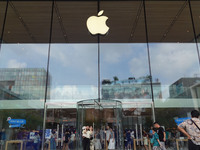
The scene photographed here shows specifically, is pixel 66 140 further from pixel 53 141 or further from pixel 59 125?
pixel 59 125

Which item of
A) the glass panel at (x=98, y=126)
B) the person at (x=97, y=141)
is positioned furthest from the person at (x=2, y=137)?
the person at (x=97, y=141)

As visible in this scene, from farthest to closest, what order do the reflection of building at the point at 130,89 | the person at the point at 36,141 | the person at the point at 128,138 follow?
the reflection of building at the point at 130,89
the person at the point at 128,138
the person at the point at 36,141

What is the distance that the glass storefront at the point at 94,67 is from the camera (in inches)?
292

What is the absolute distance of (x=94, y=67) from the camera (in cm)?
875

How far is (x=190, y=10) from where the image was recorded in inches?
340

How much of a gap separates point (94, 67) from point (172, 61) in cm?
386

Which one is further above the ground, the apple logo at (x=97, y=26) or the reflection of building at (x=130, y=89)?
the apple logo at (x=97, y=26)

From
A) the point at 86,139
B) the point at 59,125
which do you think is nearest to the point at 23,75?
the point at 59,125

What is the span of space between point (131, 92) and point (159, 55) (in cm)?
242

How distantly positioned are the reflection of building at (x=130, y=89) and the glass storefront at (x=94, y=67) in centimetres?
5

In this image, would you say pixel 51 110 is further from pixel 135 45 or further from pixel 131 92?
pixel 135 45

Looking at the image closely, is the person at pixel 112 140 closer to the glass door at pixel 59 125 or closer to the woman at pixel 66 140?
the glass door at pixel 59 125

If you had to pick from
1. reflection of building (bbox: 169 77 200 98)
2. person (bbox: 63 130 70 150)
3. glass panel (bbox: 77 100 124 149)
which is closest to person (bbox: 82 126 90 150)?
glass panel (bbox: 77 100 124 149)

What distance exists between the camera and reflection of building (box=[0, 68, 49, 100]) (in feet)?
26.5
